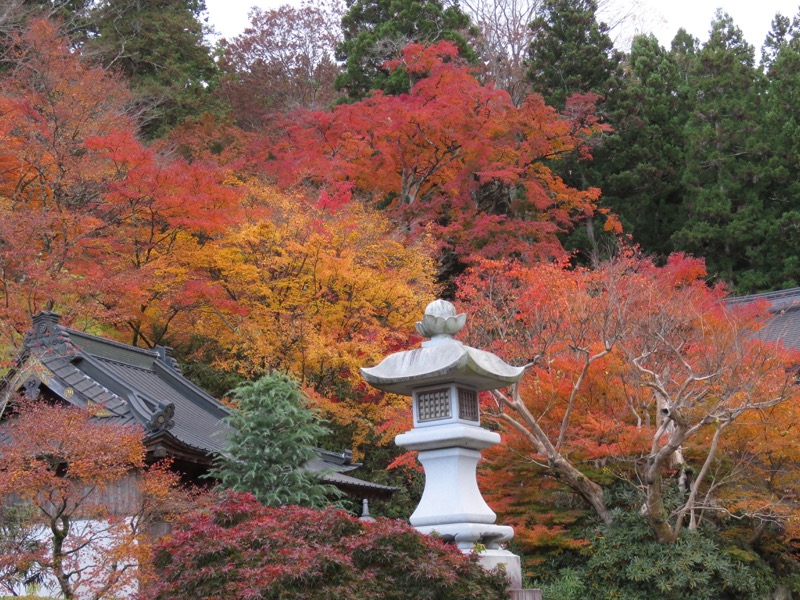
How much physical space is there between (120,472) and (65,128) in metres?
11.9

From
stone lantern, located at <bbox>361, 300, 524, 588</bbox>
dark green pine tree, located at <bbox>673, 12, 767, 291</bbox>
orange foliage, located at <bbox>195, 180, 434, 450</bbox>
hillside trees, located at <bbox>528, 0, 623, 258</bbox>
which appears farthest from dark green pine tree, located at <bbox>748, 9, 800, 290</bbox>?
stone lantern, located at <bbox>361, 300, 524, 588</bbox>

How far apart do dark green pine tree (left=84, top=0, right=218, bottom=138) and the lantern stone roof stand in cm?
2359

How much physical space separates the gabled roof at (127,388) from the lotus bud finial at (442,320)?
417cm

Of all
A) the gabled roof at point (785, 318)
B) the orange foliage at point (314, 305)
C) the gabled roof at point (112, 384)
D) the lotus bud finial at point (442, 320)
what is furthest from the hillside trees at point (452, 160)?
the lotus bud finial at point (442, 320)

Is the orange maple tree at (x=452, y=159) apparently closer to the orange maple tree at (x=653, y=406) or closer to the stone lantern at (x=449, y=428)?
the orange maple tree at (x=653, y=406)

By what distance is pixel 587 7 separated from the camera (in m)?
34.6

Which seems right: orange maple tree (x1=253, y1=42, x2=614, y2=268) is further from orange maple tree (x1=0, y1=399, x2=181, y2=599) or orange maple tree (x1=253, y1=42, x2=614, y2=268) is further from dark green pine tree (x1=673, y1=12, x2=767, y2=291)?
orange maple tree (x1=0, y1=399, x2=181, y2=599)

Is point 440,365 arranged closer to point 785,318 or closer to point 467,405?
point 467,405

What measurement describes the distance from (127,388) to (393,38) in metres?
23.3

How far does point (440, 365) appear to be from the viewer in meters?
9.56

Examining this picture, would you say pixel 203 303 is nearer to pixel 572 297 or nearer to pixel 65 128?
pixel 65 128

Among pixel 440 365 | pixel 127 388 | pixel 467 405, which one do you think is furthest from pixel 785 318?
pixel 127 388

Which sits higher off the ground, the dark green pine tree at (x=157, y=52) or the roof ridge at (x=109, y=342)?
the dark green pine tree at (x=157, y=52)

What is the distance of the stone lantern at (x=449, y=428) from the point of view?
30.7ft
